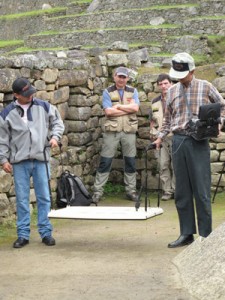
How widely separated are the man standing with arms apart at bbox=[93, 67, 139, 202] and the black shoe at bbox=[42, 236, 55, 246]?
277 centimetres

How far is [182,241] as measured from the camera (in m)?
7.93

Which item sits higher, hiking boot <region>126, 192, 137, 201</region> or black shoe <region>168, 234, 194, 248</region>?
black shoe <region>168, 234, 194, 248</region>

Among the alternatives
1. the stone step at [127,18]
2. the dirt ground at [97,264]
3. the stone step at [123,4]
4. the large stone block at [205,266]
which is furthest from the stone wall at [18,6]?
the large stone block at [205,266]

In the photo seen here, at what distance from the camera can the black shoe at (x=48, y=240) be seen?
832 cm

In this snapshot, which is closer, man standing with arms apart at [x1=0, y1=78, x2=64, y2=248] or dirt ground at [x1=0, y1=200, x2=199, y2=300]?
dirt ground at [x1=0, y1=200, x2=199, y2=300]

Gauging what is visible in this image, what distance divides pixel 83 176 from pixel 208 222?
396cm

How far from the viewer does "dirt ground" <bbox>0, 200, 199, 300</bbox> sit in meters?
6.40

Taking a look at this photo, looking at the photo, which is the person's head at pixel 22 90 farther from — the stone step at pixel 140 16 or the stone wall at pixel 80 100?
the stone step at pixel 140 16

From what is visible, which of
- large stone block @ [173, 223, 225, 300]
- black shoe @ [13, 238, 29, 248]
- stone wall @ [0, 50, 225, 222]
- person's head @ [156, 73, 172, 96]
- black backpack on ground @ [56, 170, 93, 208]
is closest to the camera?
large stone block @ [173, 223, 225, 300]

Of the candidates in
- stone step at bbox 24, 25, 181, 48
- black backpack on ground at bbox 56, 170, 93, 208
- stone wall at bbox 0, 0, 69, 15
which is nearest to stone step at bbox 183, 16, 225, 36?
stone step at bbox 24, 25, 181, 48

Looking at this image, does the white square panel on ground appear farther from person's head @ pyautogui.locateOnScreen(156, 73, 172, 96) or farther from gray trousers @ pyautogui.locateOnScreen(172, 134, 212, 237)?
person's head @ pyautogui.locateOnScreen(156, 73, 172, 96)

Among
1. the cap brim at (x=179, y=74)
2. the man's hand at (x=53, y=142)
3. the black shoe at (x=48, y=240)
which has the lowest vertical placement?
the black shoe at (x=48, y=240)

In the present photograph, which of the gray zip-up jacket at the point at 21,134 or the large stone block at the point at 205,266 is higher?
the gray zip-up jacket at the point at 21,134

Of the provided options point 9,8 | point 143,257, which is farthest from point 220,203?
point 9,8
